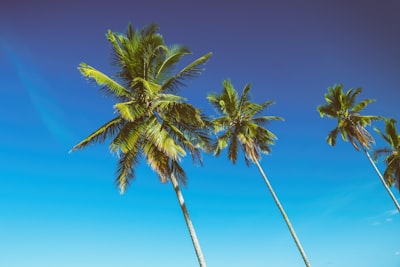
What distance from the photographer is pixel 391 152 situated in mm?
30391

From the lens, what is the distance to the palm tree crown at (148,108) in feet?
43.6

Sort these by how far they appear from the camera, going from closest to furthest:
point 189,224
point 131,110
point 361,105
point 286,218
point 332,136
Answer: point 189,224, point 131,110, point 286,218, point 361,105, point 332,136

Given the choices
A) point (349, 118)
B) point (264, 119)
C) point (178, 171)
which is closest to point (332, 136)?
point (349, 118)

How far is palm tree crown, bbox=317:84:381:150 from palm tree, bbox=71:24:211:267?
19.8 meters

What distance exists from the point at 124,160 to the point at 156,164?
88.3 inches

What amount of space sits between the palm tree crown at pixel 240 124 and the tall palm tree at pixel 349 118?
33.8 ft

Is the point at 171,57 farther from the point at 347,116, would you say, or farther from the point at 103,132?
the point at 347,116

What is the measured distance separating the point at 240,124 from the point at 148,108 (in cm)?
1033

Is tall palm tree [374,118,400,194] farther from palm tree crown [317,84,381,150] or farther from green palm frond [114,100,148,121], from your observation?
green palm frond [114,100,148,121]

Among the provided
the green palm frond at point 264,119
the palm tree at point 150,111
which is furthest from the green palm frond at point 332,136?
the palm tree at point 150,111

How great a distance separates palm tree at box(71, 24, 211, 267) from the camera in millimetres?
13242

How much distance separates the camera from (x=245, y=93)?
22.8 metres

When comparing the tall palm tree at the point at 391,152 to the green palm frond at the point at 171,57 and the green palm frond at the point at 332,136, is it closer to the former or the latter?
the green palm frond at the point at 332,136

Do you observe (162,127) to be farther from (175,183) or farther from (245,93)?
(245,93)
